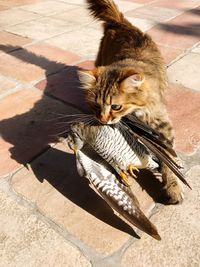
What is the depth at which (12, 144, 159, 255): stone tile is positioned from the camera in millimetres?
2082

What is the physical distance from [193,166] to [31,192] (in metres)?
1.20

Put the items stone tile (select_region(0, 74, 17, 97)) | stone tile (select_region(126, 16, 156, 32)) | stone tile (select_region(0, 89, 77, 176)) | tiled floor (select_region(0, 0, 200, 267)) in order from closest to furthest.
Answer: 1. tiled floor (select_region(0, 0, 200, 267))
2. stone tile (select_region(0, 89, 77, 176))
3. stone tile (select_region(0, 74, 17, 97))
4. stone tile (select_region(126, 16, 156, 32))

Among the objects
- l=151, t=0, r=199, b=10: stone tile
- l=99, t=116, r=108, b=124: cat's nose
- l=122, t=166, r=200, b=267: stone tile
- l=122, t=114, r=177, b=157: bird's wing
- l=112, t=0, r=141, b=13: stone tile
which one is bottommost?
l=122, t=166, r=200, b=267: stone tile

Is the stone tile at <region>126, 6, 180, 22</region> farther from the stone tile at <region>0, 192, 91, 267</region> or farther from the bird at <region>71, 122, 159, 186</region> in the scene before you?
the stone tile at <region>0, 192, 91, 267</region>

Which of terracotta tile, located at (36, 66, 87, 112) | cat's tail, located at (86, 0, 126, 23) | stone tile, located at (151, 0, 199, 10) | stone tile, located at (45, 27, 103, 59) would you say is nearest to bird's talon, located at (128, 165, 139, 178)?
terracotta tile, located at (36, 66, 87, 112)

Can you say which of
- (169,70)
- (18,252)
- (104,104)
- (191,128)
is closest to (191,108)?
(191,128)

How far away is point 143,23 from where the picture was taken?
16.6 feet

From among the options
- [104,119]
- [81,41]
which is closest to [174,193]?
[104,119]

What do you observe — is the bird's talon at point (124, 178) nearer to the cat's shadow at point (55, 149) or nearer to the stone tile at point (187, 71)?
the cat's shadow at point (55, 149)

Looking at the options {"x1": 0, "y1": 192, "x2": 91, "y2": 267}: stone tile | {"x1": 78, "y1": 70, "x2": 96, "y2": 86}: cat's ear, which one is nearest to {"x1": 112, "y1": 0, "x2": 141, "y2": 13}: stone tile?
{"x1": 78, "y1": 70, "x2": 96, "y2": 86}: cat's ear

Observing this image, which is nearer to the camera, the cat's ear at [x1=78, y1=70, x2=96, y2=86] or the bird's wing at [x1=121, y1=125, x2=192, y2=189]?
the bird's wing at [x1=121, y1=125, x2=192, y2=189]

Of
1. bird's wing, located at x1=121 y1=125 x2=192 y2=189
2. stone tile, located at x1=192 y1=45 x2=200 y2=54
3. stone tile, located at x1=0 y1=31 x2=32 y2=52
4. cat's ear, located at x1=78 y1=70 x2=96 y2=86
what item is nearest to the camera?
bird's wing, located at x1=121 y1=125 x2=192 y2=189

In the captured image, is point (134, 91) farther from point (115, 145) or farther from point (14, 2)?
point (14, 2)

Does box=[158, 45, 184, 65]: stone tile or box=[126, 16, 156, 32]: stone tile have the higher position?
box=[126, 16, 156, 32]: stone tile
